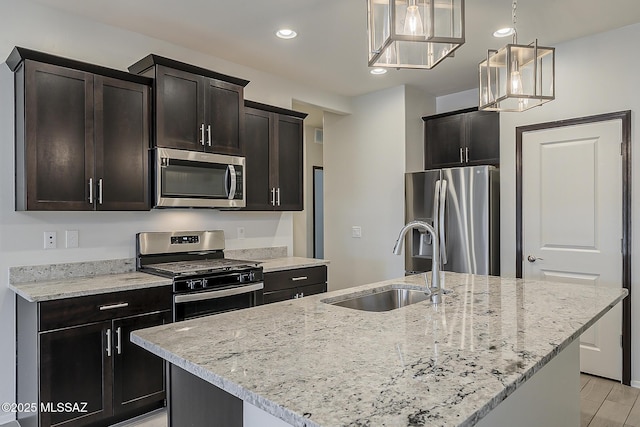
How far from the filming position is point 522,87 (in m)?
2.05

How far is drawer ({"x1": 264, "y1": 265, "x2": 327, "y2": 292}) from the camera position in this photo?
3.34m

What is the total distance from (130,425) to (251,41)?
9.50 feet

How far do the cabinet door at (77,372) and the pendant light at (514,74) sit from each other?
252cm

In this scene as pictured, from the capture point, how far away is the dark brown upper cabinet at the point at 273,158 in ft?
12.0

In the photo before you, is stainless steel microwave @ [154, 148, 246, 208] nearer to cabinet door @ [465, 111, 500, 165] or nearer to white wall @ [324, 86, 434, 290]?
white wall @ [324, 86, 434, 290]

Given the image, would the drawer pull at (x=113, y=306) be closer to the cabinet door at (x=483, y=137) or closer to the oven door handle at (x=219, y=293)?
the oven door handle at (x=219, y=293)

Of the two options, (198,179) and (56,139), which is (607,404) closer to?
(198,179)

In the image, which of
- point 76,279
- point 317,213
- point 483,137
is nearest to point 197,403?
point 76,279

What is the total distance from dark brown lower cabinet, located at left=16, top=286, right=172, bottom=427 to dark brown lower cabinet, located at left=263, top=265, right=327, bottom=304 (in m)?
0.87

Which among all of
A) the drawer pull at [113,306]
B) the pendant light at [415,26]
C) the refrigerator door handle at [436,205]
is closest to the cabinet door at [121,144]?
the drawer pull at [113,306]

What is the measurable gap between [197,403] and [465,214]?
3.12 metres

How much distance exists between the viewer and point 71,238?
9.27ft

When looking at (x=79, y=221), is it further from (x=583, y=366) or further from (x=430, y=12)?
(x=583, y=366)

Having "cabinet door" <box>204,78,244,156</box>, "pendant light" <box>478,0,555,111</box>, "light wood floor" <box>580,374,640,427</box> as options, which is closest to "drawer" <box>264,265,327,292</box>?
"cabinet door" <box>204,78,244,156</box>
